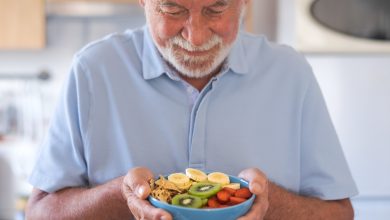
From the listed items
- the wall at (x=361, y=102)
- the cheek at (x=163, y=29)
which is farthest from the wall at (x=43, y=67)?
the cheek at (x=163, y=29)

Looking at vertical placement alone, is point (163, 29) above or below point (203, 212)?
above

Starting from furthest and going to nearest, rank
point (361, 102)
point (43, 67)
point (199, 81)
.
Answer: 1. point (43, 67)
2. point (361, 102)
3. point (199, 81)

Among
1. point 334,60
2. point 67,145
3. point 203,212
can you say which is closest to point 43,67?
point 334,60

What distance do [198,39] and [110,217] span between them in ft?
1.05

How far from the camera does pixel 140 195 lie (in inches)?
27.5

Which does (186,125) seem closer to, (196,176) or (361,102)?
(196,176)

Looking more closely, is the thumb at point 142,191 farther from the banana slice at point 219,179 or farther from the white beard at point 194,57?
the white beard at point 194,57

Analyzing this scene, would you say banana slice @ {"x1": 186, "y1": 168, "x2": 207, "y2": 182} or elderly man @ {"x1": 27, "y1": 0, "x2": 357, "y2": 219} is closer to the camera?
banana slice @ {"x1": 186, "y1": 168, "x2": 207, "y2": 182}

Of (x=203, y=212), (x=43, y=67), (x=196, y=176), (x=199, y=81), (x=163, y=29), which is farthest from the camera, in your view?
(x=43, y=67)

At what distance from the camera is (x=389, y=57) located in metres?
1.74

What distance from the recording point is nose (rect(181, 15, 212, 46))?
2.76ft

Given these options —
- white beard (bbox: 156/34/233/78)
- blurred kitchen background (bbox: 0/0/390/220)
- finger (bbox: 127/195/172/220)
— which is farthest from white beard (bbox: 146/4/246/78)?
blurred kitchen background (bbox: 0/0/390/220)

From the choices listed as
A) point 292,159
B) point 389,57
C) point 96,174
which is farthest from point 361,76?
point 96,174

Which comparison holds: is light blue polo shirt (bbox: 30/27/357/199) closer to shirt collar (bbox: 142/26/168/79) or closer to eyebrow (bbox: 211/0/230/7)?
shirt collar (bbox: 142/26/168/79)
